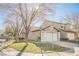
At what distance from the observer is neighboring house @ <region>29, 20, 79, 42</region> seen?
1430 mm

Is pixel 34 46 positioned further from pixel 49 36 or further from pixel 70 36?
pixel 70 36

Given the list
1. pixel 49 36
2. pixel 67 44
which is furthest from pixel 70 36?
pixel 49 36

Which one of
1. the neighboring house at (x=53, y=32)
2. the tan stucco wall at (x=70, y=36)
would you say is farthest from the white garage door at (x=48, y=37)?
the tan stucco wall at (x=70, y=36)

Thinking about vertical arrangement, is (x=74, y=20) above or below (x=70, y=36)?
above

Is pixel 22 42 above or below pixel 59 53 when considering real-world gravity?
above

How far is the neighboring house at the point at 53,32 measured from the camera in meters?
1.43

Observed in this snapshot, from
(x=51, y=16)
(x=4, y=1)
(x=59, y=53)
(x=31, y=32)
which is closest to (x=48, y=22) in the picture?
(x=51, y=16)

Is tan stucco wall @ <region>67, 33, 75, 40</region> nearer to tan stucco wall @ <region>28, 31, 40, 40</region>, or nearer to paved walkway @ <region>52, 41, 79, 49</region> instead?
paved walkway @ <region>52, 41, 79, 49</region>

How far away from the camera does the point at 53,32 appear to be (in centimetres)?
145

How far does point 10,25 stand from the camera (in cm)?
143

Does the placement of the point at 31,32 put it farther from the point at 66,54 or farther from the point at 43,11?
the point at 66,54

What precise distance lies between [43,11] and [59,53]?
0.40 metres

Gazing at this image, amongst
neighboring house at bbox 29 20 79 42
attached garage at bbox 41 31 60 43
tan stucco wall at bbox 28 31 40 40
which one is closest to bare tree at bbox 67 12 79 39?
Result: neighboring house at bbox 29 20 79 42

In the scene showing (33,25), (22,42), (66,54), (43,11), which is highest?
(43,11)
